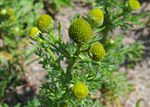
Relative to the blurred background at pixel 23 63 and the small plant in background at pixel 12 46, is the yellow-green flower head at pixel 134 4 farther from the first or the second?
the small plant in background at pixel 12 46

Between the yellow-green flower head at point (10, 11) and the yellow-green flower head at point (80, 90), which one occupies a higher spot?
the yellow-green flower head at point (10, 11)

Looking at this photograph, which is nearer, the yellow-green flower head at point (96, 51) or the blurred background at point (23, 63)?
the yellow-green flower head at point (96, 51)

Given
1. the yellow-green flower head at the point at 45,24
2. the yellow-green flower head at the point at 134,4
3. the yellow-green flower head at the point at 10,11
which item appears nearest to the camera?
the yellow-green flower head at the point at 45,24

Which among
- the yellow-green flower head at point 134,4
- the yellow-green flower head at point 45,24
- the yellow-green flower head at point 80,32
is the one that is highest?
the yellow-green flower head at point 134,4

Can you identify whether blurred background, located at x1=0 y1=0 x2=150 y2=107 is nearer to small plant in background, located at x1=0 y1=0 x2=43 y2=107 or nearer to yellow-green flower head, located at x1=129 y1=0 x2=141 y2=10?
small plant in background, located at x1=0 y1=0 x2=43 y2=107

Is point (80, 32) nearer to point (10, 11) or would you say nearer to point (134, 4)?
point (134, 4)

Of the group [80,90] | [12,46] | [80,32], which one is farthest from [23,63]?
[80,32]

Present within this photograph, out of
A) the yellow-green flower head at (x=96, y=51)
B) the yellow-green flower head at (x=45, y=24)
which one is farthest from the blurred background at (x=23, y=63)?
the yellow-green flower head at (x=96, y=51)

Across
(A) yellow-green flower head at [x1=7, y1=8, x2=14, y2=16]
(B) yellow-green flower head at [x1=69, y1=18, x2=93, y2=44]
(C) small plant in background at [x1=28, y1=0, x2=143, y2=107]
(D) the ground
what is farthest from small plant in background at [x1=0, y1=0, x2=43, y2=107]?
(B) yellow-green flower head at [x1=69, y1=18, x2=93, y2=44]

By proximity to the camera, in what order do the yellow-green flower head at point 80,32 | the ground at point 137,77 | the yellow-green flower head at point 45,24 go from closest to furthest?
the yellow-green flower head at point 80,32 < the yellow-green flower head at point 45,24 < the ground at point 137,77

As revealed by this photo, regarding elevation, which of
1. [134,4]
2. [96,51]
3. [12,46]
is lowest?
[96,51]
